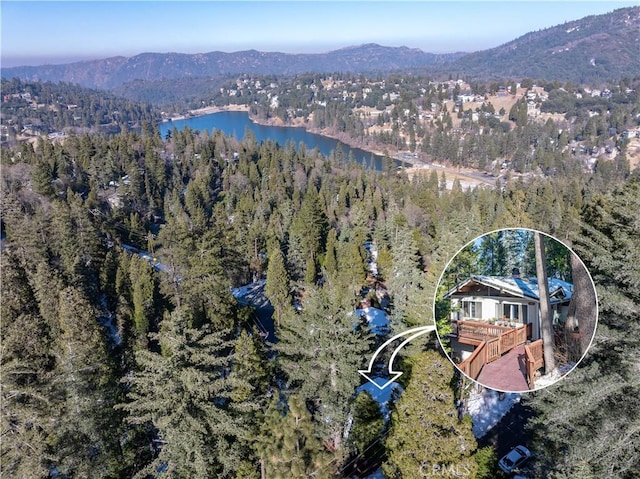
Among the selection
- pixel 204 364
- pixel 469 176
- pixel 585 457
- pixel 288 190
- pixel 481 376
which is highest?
pixel 481 376

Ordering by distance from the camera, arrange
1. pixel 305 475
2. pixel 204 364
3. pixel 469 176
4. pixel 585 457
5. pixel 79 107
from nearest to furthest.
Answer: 1. pixel 585 457
2. pixel 305 475
3. pixel 204 364
4. pixel 469 176
5. pixel 79 107

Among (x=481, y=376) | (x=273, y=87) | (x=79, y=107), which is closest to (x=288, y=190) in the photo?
(x=481, y=376)

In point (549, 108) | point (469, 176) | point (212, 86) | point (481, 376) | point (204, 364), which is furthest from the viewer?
point (212, 86)

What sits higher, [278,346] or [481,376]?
[481,376]

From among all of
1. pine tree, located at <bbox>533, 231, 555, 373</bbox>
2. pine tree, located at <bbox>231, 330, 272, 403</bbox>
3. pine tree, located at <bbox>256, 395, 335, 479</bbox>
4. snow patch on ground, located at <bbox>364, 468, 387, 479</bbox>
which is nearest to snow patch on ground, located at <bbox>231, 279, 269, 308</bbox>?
pine tree, located at <bbox>231, 330, 272, 403</bbox>

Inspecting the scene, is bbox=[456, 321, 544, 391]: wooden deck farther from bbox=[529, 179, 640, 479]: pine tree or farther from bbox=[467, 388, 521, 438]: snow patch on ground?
bbox=[467, 388, 521, 438]: snow patch on ground

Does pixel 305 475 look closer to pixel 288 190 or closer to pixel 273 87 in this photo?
pixel 288 190

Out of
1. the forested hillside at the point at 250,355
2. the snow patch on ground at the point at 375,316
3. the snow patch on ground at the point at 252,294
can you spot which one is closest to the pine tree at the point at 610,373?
the forested hillside at the point at 250,355

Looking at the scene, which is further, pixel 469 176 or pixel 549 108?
pixel 549 108
